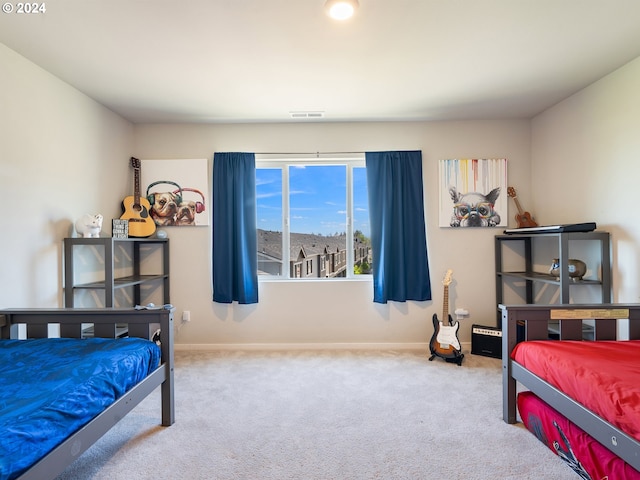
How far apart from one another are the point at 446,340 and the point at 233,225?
7.84ft

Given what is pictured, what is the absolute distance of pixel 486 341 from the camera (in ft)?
10.6

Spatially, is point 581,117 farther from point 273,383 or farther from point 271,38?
point 273,383

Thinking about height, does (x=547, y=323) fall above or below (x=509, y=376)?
above

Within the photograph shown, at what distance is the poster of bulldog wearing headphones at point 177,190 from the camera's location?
3490mm

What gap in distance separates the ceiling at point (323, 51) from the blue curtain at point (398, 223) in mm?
569

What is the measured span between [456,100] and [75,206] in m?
3.44

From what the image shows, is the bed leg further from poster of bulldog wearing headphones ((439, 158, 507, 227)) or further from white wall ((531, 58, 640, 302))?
poster of bulldog wearing headphones ((439, 158, 507, 227))

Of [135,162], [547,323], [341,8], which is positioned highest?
[341,8]

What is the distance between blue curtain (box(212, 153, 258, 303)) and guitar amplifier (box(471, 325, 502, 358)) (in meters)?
2.26

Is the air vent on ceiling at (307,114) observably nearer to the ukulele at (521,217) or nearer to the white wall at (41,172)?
the white wall at (41,172)

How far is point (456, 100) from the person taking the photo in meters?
2.99

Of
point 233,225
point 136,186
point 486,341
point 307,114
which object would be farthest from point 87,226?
point 486,341

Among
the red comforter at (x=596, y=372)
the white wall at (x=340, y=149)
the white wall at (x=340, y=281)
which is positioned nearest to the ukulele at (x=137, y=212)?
the white wall at (x=340, y=149)

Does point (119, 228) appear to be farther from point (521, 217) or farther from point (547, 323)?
point (521, 217)
